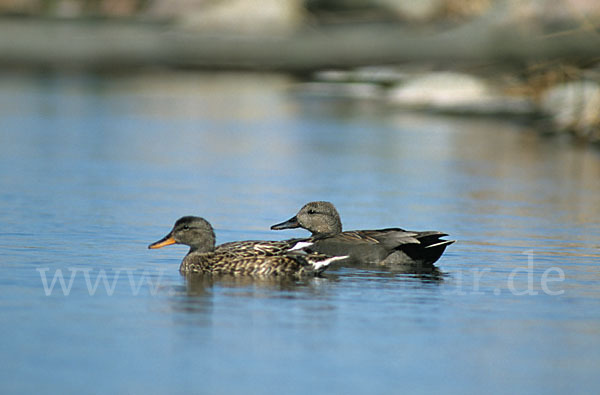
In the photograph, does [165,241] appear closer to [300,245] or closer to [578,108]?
[300,245]

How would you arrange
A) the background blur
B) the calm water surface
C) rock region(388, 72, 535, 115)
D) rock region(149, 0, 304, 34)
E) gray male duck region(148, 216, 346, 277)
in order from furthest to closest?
rock region(149, 0, 304, 34) < rock region(388, 72, 535, 115) < gray male duck region(148, 216, 346, 277) < the background blur < the calm water surface

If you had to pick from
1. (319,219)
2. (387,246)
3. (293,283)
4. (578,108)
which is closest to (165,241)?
(293,283)

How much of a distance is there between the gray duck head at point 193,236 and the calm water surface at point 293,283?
238 mm

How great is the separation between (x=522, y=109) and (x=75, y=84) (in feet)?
47.5

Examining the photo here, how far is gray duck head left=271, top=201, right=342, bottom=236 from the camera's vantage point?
1197 centimetres

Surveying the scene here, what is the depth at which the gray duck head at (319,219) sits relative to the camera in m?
12.0

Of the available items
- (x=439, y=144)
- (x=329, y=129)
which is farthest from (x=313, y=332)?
(x=329, y=129)

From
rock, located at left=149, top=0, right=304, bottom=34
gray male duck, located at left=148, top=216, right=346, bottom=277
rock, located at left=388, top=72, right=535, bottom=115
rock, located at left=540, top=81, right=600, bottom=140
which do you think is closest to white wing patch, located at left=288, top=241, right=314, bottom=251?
gray male duck, located at left=148, top=216, right=346, bottom=277

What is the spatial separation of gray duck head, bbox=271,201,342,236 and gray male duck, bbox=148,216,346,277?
3.79ft

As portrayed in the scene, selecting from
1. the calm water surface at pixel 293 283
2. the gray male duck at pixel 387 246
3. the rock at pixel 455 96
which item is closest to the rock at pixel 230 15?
the rock at pixel 455 96

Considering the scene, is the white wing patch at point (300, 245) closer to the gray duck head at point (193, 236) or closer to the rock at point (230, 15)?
the gray duck head at point (193, 236)

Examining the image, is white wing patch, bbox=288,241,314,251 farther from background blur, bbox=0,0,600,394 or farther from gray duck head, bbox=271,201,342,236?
gray duck head, bbox=271,201,342,236

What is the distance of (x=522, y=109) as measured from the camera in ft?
110

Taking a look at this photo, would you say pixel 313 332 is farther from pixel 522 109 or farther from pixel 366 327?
pixel 522 109
